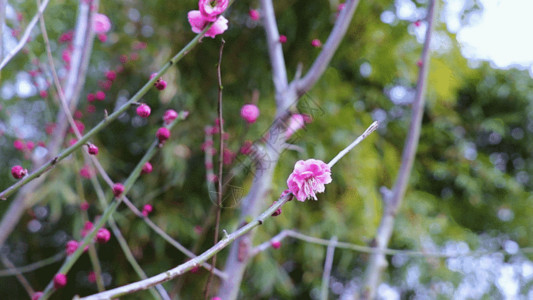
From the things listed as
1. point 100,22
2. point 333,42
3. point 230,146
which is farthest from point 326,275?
point 230,146

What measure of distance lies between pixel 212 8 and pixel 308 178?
0.61ft

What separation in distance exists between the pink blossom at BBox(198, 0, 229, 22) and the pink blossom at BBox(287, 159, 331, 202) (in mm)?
162

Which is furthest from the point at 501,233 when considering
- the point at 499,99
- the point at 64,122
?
the point at 64,122

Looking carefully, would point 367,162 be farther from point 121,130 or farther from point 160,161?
point 121,130

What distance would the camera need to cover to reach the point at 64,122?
3.14ft

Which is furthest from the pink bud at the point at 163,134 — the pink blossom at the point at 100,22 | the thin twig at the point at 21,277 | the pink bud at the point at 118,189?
the pink blossom at the point at 100,22

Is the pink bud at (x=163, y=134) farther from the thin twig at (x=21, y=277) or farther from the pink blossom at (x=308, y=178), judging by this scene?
the thin twig at (x=21, y=277)

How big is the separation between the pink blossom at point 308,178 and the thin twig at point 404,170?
0.59 m

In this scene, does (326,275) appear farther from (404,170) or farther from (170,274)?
(170,274)

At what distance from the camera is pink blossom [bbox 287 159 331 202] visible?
15.1 inches

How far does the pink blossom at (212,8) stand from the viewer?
41 cm

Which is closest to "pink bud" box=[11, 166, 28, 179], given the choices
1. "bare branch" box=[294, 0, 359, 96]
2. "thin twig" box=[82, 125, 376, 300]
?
"thin twig" box=[82, 125, 376, 300]

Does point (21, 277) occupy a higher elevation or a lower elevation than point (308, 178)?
lower

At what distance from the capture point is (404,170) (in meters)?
0.94
